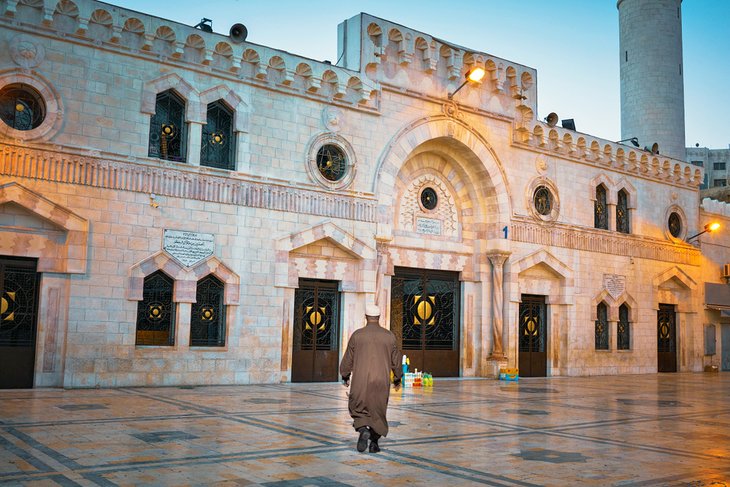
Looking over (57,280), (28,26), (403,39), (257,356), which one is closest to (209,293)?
(257,356)

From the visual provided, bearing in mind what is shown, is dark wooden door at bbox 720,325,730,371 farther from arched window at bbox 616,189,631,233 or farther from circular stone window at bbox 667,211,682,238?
arched window at bbox 616,189,631,233

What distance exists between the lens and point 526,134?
836 inches

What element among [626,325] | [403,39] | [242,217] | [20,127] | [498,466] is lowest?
[498,466]

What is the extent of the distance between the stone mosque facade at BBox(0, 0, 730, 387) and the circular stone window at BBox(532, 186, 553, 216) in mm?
68

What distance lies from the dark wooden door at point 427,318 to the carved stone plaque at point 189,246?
17.7ft

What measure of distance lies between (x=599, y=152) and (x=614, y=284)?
13.5 ft

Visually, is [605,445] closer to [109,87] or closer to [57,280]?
[57,280]

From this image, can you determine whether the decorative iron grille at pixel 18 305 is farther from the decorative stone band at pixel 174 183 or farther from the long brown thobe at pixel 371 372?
the long brown thobe at pixel 371 372

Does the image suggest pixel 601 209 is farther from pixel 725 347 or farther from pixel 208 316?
pixel 208 316

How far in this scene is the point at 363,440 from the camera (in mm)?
7746

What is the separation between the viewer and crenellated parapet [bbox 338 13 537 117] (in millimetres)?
18281

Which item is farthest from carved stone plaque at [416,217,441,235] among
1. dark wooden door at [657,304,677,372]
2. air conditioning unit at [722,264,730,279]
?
air conditioning unit at [722,264,730,279]

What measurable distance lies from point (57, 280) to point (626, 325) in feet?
56.6

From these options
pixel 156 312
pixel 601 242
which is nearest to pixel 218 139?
pixel 156 312
